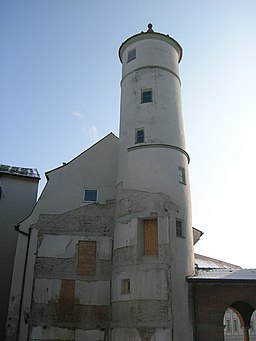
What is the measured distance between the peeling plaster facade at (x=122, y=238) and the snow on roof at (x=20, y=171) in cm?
539

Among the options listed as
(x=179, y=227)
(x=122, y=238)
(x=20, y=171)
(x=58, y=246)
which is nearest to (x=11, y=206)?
(x=20, y=171)

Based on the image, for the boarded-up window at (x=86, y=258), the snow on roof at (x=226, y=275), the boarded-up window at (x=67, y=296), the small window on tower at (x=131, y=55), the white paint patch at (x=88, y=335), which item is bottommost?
the white paint patch at (x=88, y=335)

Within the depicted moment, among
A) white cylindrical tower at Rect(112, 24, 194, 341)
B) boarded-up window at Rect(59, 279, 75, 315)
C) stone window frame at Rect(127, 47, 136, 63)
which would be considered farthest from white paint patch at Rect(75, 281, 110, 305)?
stone window frame at Rect(127, 47, 136, 63)

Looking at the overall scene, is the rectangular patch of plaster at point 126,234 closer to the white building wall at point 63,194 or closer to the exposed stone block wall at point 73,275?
the exposed stone block wall at point 73,275

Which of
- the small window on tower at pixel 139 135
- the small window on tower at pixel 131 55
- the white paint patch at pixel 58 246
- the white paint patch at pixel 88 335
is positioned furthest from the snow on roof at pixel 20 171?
the white paint patch at pixel 88 335

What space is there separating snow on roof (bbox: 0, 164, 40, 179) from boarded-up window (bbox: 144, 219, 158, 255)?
39.1ft

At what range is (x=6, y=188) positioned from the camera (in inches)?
1037

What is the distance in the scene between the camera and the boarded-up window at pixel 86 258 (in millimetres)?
19688

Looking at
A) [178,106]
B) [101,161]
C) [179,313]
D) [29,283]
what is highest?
[178,106]

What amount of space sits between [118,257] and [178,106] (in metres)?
10.5

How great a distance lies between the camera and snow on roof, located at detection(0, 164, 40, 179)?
27236 millimetres

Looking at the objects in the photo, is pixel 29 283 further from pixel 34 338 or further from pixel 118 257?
pixel 118 257

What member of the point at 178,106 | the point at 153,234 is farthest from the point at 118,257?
the point at 178,106

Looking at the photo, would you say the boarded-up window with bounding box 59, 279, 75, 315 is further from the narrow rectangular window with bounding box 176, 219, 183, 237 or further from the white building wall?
the narrow rectangular window with bounding box 176, 219, 183, 237
